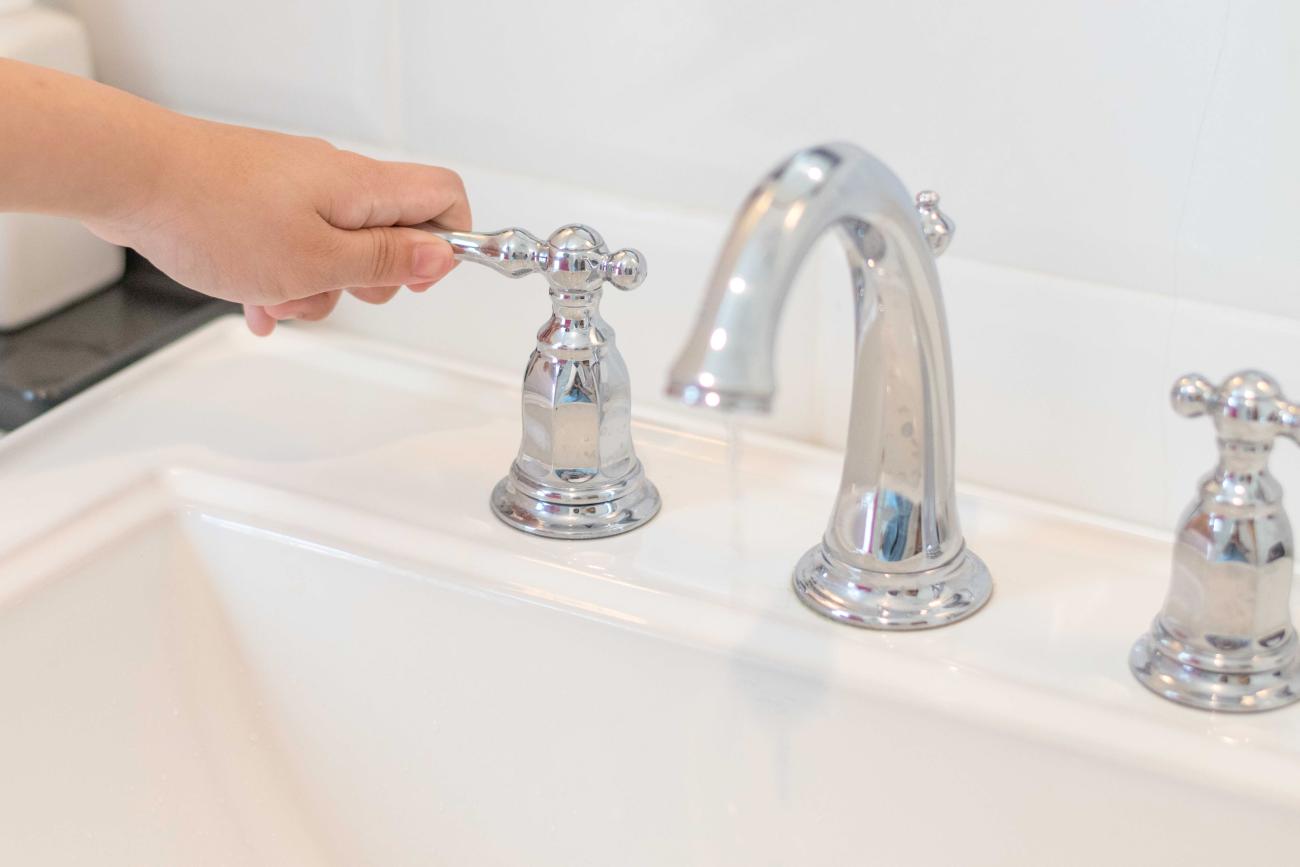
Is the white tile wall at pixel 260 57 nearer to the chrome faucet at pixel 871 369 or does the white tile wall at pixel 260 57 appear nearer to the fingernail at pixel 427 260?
the fingernail at pixel 427 260

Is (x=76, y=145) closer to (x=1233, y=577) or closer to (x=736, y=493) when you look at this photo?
(x=736, y=493)

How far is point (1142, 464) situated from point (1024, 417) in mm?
45

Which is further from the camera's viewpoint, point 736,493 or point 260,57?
point 260,57

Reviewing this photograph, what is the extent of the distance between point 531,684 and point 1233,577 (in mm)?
225

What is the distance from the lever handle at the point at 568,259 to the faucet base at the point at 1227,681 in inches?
8.0

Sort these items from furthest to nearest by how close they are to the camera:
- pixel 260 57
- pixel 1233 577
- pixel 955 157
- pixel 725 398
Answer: pixel 260 57 → pixel 955 157 → pixel 1233 577 → pixel 725 398

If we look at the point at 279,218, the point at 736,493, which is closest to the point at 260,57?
the point at 279,218

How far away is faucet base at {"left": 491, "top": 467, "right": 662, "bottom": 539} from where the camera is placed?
20.6 inches

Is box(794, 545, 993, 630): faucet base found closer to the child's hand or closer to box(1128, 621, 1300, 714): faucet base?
box(1128, 621, 1300, 714): faucet base

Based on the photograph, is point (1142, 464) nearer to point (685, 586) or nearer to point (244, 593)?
point (685, 586)

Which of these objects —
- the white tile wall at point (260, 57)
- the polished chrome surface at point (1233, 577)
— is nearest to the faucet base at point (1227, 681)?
the polished chrome surface at point (1233, 577)

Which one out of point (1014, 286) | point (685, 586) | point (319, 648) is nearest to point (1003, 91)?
point (1014, 286)

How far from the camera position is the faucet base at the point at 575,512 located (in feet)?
1.72

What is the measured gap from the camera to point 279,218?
1.67ft
